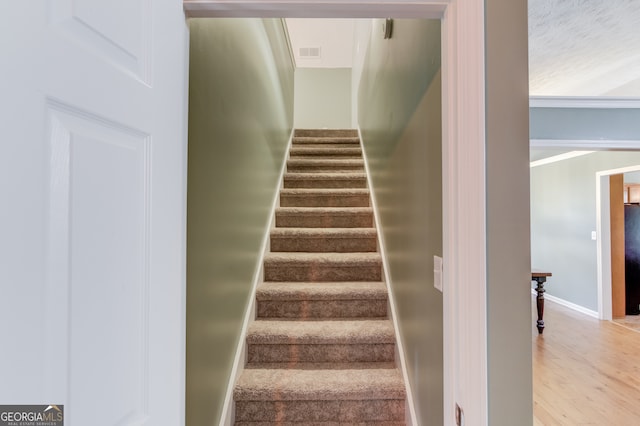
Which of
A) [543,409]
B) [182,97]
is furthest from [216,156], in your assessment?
[543,409]

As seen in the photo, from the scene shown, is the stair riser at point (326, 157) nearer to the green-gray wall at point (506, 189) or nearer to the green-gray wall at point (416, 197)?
the green-gray wall at point (416, 197)

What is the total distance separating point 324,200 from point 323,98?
3453 millimetres

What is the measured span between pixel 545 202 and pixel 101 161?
7.32 m

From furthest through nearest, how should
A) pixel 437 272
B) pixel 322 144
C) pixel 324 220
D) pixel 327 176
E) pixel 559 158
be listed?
pixel 559 158 < pixel 322 144 < pixel 327 176 < pixel 324 220 < pixel 437 272

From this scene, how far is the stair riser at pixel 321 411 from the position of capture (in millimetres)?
1545

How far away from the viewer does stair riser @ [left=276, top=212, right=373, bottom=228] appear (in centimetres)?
275

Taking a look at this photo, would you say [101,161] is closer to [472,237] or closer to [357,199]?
[472,237]

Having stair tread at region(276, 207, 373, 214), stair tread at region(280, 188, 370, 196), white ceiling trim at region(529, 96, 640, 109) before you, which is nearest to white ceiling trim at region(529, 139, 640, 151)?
white ceiling trim at region(529, 96, 640, 109)

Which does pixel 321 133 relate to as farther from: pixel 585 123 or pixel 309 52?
pixel 585 123

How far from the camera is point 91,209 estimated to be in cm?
49

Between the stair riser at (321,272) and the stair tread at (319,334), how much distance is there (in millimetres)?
459

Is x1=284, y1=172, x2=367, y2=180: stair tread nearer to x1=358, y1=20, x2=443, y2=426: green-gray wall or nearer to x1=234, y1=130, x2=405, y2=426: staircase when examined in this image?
x1=234, y1=130, x2=405, y2=426: staircase

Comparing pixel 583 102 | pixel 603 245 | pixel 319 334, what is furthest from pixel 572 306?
pixel 319 334

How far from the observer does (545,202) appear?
6.09 metres
